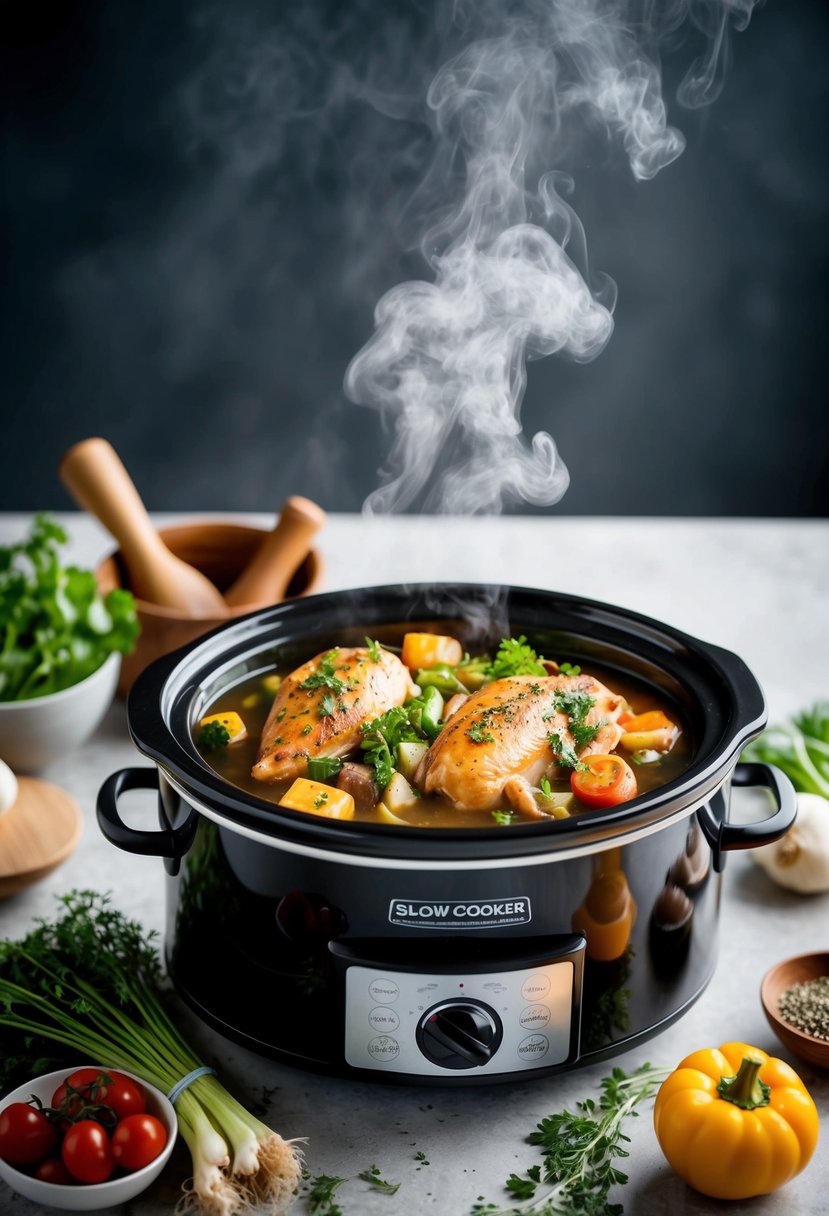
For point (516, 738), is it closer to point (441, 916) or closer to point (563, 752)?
point (563, 752)

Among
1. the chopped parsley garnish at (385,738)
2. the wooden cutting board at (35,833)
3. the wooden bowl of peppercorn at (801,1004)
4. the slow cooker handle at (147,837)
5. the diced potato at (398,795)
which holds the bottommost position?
the wooden cutting board at (35,833)

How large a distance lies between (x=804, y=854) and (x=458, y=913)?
3.73ft

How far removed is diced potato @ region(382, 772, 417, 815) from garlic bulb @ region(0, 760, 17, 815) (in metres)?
1.00

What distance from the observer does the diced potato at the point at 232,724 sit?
238 cm

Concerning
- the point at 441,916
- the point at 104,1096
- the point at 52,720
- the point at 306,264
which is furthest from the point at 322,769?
the point at 306,264

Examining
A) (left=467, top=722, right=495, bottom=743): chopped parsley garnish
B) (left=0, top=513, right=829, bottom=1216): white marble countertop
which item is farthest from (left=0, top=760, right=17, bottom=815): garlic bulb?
(left=467, top=722, right=495, bottom=743): chopped parsley garnish

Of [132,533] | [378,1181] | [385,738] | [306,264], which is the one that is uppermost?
[306,264]

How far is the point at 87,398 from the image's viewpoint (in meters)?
5.36

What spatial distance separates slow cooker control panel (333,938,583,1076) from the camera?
192cm

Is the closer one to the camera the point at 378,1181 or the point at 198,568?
the point at 378,1181

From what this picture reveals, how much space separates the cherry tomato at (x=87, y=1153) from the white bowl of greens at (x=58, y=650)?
1.30 m

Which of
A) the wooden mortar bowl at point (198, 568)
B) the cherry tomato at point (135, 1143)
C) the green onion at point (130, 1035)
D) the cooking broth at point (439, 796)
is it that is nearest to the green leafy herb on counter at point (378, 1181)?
the green onion at point (130, 1035)

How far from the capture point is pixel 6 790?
2.72 metres

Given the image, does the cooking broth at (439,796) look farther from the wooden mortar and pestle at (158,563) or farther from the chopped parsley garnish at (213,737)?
the wooden mortar and pestle at (158,563)
